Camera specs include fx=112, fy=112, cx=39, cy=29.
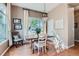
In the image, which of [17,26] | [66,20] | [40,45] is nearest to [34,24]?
[17,26]

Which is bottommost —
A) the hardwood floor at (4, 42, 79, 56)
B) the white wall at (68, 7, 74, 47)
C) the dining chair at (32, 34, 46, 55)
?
the hardwood floor at (4, 42, 79, 56)

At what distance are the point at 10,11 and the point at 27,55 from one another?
100 centimetres

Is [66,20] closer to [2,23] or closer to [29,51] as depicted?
[29,51]

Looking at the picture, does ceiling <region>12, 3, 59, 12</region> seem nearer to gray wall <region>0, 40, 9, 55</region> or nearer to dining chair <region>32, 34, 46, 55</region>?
dining chair <region>32, 34, 46, 55</region>

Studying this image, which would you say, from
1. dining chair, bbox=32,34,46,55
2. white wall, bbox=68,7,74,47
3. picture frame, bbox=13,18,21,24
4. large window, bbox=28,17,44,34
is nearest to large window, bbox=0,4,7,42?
picture frame, bbox=13,18,21,24

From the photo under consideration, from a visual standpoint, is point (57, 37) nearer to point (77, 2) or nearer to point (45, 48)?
point (45, 48)

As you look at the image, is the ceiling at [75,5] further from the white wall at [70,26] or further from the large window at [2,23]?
the large window at [2,23]

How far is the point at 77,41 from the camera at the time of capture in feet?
7.98

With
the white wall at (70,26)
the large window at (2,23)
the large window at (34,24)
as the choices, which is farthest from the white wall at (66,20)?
the large window at (2,23)

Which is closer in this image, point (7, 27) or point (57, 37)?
point (7, 27)

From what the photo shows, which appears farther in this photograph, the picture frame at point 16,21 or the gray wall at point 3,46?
the picture frame at point 16,21

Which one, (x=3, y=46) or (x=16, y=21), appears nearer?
→ (x=3, y=46)

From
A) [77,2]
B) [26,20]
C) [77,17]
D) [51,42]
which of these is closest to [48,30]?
[51,42]

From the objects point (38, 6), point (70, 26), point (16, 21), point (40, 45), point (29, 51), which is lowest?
point (29, 51)
